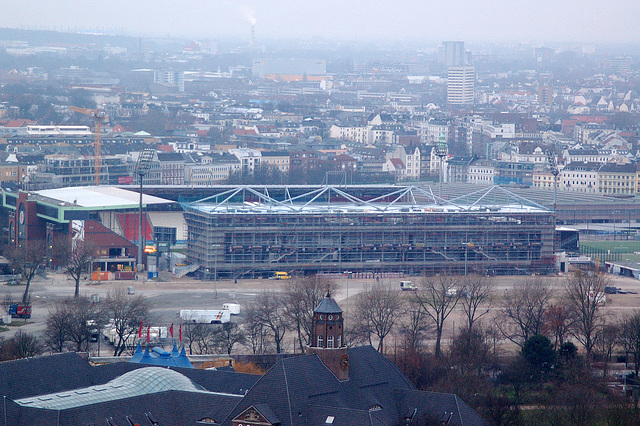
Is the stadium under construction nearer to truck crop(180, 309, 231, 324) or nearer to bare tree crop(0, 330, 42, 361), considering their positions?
truck crop(180, 309, 231, 324)

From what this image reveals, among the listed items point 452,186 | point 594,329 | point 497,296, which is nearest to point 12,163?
point 452,186

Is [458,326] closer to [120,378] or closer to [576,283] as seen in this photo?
[576,283]

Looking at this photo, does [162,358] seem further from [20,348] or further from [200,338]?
[200,338]

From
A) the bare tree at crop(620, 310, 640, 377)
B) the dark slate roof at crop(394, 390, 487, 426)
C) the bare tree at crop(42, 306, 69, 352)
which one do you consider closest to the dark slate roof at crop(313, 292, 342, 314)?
the dark slate roof at crop(394, 390, 487, 426)

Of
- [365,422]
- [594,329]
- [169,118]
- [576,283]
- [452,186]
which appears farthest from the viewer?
[169,118]

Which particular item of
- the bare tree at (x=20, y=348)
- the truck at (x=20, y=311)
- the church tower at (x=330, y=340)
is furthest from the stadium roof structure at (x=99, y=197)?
the church tower at (x=330, y=340)

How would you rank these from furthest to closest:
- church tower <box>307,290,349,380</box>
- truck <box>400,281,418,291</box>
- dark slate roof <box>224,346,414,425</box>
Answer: truck <box>400,281,418,291</box>
church tower <box>307,290,349,380</box>
dark slate roof <box>224,346,414,425</box>

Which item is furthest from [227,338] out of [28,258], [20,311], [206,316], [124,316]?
[28,258]
